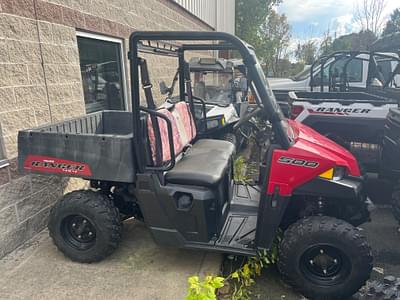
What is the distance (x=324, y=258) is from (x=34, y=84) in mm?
3188

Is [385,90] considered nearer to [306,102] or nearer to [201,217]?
[306,102]

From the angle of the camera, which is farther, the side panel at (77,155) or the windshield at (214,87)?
the windshield at (214,87)

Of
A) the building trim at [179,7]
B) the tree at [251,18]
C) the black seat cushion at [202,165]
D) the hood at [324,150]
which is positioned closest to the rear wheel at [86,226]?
the black seat cushion at [202,165]

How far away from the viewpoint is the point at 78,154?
2760 millimetres

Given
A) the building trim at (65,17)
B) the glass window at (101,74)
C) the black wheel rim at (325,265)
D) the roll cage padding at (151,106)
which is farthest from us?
the glass window at (101,74)

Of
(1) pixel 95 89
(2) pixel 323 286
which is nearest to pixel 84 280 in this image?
(2) pixel 323 286

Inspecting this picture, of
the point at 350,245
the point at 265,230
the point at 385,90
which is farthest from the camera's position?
the point at 385,90

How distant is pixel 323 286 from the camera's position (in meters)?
2.52

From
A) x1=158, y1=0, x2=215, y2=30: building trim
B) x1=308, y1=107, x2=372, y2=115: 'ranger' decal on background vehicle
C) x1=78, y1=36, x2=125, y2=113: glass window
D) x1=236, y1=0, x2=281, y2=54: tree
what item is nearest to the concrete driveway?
x1=78, y1=36, x2=125, y2=113: glass window

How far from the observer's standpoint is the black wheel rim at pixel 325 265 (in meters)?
2.48

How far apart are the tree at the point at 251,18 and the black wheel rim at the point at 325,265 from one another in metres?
18.6

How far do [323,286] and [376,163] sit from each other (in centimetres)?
284

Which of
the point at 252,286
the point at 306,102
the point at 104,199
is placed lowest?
the point at 252,286

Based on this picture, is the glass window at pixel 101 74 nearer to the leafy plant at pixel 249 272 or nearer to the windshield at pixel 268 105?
the windshield at pixel 268 105
